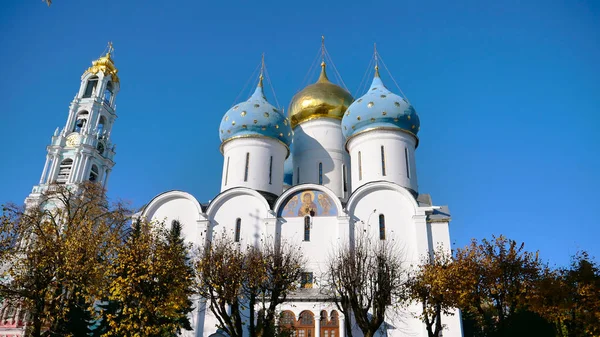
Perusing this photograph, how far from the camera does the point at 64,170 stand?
111 feet

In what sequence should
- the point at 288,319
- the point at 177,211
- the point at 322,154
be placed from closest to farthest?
the point at 288,319, the point at 177,211, the point at 322,154

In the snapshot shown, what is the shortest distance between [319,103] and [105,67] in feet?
71.7

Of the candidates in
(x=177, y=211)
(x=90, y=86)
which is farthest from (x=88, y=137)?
(x=177, y=211)


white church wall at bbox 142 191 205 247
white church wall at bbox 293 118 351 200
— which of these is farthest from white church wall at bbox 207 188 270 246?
white church wall at bbox 293 118 351 200

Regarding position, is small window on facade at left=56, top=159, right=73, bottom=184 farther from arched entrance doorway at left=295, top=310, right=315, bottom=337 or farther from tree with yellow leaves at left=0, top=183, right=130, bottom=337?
arched entrance doorway at left=295, top=310, right=315, bottom=337

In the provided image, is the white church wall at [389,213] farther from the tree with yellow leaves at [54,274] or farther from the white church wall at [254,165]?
the tree with yellow leaves at [54,274]

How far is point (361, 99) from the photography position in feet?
80.8

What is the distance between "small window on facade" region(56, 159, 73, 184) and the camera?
3344 centimetres

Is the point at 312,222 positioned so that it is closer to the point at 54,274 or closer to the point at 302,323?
the point at 302,323

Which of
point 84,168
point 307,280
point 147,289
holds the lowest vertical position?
point 147,289

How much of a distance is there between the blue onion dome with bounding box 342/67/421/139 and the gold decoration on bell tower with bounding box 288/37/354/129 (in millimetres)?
3454

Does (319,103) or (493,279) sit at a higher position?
(319,103)

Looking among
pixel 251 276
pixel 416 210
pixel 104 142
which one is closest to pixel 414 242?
pixel 416 210

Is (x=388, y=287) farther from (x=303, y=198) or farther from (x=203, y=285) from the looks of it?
(x=303, y=198)
